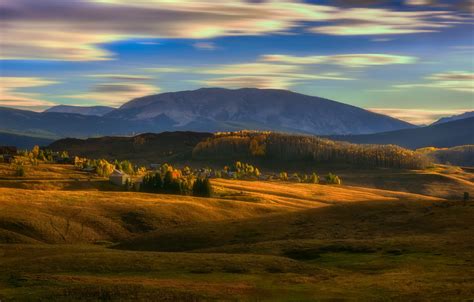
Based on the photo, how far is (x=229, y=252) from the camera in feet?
287

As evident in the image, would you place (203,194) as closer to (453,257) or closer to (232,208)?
(232,208)

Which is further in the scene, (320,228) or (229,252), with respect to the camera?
(320,228)

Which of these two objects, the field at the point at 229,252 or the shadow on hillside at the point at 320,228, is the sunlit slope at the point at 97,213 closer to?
the field at the point at 229,252

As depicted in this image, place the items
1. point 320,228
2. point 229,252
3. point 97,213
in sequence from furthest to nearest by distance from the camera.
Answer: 1. point 97,213
2. point 320,228
3. point 229,252

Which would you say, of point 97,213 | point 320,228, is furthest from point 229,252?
point 97,213

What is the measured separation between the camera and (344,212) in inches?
4975

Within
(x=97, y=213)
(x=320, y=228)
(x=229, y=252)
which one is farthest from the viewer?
(x=97, y=213)

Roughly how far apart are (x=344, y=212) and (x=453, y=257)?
53.5 metres

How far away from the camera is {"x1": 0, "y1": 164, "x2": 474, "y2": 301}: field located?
54.5m

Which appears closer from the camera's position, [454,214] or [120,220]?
[454,214]

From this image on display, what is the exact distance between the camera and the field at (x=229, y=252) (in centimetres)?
5447

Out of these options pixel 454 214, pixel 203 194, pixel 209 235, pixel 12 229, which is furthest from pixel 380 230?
pixel 203 194

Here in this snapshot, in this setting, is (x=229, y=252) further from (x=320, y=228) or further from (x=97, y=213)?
(x=97, y=213)

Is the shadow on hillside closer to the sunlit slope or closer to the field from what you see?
the field
